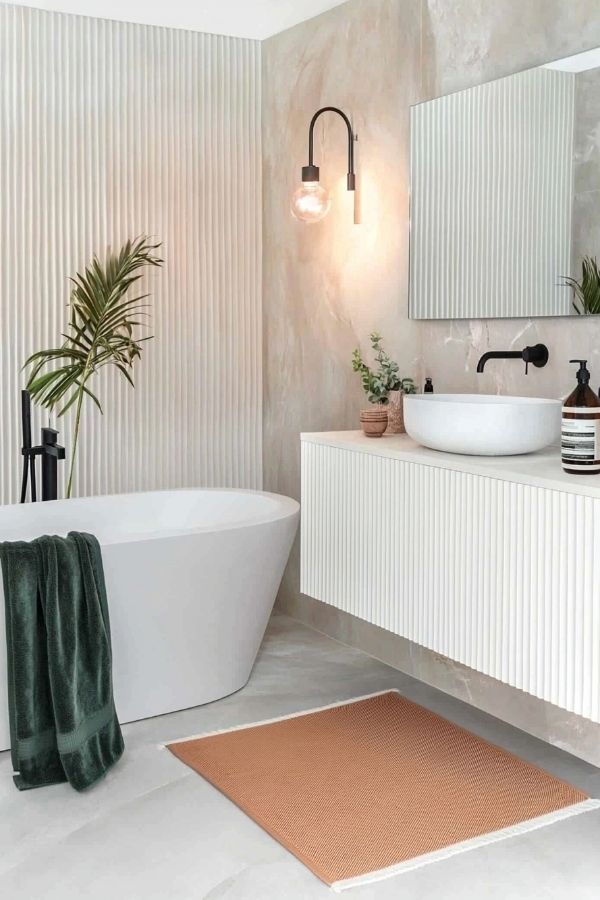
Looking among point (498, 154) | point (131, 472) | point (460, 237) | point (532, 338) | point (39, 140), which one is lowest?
point (131, 472)

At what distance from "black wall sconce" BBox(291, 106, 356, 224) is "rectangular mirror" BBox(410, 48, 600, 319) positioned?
389mm

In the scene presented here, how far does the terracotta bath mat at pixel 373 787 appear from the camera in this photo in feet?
8.29

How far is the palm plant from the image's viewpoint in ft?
13.2

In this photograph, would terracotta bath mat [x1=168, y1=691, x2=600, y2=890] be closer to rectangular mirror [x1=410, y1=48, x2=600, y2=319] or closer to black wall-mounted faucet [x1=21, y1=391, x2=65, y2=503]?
black wall-mounted faucet [x1=21, y1=391, x2=65, y2=503]

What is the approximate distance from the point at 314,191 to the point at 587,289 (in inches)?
55.5

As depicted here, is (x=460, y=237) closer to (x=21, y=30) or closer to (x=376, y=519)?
(x=376, y=519)

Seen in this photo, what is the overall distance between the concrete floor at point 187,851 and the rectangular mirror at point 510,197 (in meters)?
1.43

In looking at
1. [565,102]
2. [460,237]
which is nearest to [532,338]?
[460,237]

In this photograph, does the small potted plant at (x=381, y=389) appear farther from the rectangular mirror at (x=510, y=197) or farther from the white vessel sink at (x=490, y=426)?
the white vessel sink at (x=490, y=426)

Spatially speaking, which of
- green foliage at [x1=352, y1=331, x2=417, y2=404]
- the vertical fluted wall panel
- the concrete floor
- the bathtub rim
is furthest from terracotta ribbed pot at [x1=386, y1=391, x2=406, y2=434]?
the concrete floor

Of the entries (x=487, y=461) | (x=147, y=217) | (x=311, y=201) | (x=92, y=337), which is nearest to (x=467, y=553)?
(x=487, y=461)

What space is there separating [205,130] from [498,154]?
1.78 m

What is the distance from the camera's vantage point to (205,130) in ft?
14.9

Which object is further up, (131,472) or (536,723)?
(131,472)
